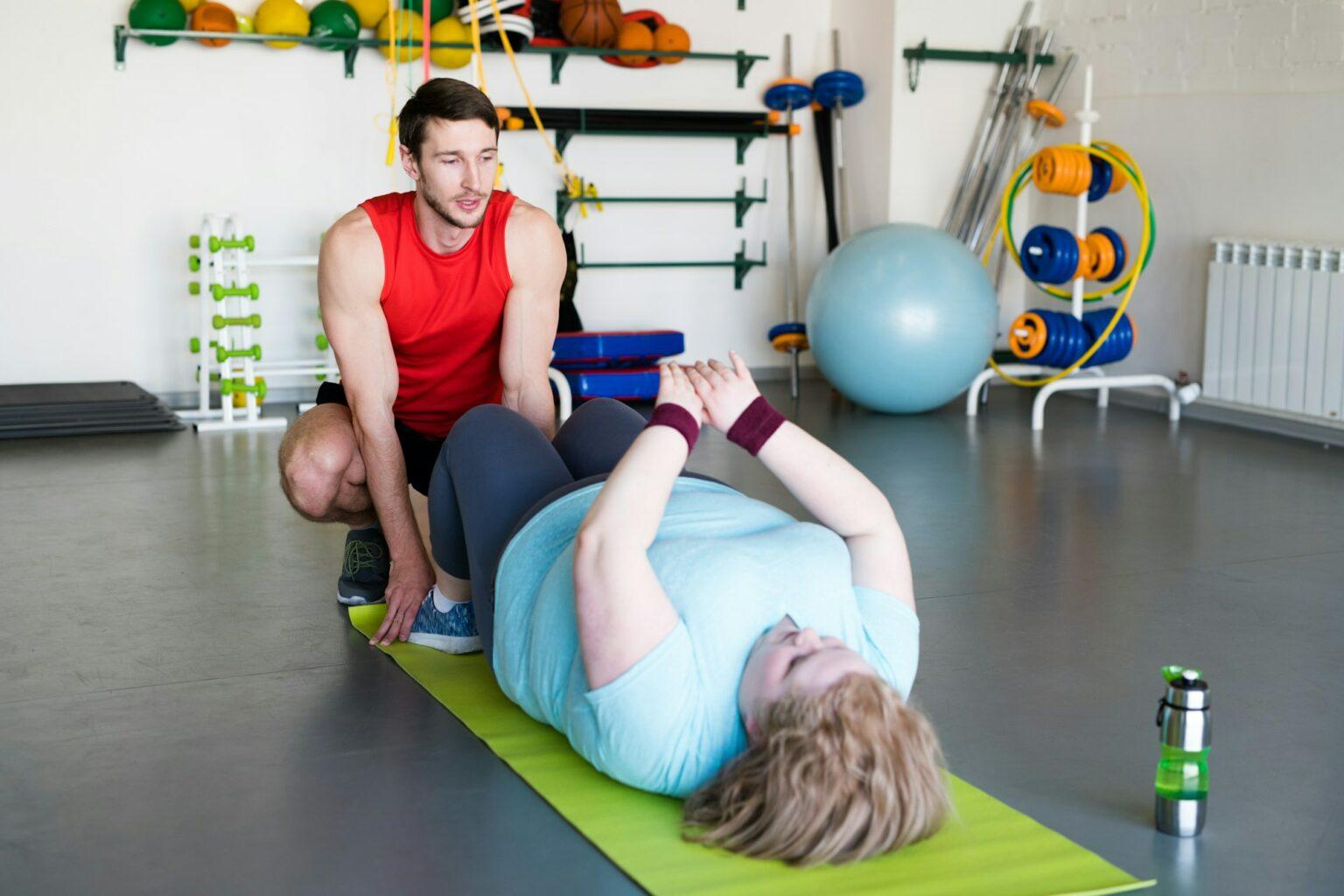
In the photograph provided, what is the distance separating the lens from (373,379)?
9.08 ft

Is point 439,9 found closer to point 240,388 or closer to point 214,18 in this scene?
point 214,18

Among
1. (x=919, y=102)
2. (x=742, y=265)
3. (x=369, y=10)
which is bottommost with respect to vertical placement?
(x=742, y=265)

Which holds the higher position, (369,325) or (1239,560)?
(369,325)

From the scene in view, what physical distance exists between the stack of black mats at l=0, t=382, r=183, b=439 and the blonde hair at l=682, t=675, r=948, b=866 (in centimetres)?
435

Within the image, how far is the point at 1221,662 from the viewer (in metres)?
2.71

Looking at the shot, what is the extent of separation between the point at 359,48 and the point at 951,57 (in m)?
2.68

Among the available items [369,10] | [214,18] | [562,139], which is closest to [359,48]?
[369,10]

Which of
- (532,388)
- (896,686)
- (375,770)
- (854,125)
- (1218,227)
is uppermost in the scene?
(854,125)

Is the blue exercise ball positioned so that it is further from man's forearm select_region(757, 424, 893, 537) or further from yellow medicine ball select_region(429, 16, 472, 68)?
man's forearm select_region(757, 424, 893, 537)

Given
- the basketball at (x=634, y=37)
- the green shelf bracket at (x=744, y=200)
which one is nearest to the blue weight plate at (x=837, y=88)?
the green shelf bracket at (x=744, y=200)

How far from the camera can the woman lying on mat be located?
1.61 m

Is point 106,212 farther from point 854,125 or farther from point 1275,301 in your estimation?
point 1275,301

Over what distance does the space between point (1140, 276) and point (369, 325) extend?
4.53 m

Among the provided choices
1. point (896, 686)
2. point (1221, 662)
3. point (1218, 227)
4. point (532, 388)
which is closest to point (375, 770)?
point (896, 686)
